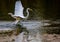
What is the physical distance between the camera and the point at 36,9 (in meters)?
3.49

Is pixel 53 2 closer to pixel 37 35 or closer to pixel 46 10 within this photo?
pixel 46 10

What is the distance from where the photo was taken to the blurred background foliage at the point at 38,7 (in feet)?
11.1

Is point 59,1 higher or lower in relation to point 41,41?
higher

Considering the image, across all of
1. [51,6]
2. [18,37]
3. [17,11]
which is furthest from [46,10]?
[18,37]

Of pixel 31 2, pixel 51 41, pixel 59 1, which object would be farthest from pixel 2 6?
pixel 51 41

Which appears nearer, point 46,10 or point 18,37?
point 18,37

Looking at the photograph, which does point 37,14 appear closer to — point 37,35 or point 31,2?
point 31,2

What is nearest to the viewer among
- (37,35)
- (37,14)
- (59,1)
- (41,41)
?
(41,41)

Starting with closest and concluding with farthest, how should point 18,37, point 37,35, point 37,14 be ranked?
point 18,37 < point 37,35 < point 37,14

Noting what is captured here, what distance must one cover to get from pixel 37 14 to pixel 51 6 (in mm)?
365

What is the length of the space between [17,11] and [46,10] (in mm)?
1599

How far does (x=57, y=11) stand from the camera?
352cm

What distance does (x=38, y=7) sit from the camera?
3582mm

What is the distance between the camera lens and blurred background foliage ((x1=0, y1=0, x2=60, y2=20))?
134 inches
